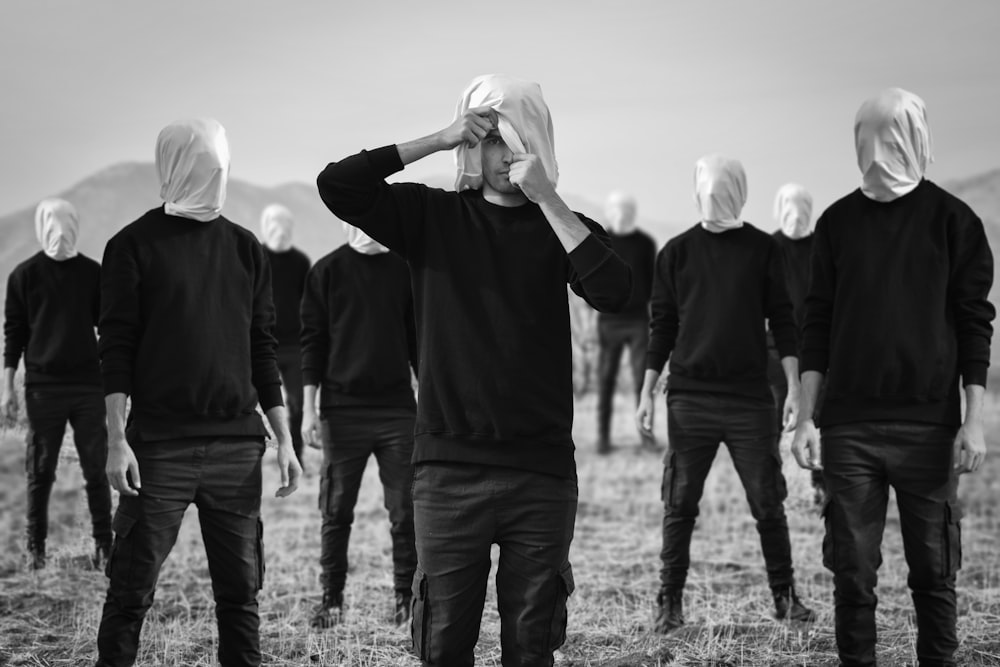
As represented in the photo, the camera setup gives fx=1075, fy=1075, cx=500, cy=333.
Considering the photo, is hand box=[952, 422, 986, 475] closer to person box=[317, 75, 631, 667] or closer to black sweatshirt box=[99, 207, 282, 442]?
person box=[317, 75, 631, 667]

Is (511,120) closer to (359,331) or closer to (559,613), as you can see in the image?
(559,613)

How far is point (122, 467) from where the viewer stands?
3211mm

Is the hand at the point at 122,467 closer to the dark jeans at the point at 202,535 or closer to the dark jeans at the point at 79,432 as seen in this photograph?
the dark jeans at the point at 202,535

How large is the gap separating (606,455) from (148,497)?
7.05 m

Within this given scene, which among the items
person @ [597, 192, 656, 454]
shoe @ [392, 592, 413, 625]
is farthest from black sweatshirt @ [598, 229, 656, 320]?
shoe @ [392, 592, 413, 625]

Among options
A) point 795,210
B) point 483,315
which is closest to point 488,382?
point 483,315

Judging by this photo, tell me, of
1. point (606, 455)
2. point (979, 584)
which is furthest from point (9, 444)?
point (979, 584)

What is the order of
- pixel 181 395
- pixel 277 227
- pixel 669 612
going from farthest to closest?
pixel 277 227
pixel 669 612
pixel 181 395

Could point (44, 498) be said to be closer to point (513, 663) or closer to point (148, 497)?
point (148, 497)

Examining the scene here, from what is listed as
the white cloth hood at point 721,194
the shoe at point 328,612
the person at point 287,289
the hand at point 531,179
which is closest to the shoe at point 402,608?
the shoe at point 328,612

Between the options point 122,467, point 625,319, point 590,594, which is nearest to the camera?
point 122,467

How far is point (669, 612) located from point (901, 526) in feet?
5.03

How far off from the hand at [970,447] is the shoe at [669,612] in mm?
1708

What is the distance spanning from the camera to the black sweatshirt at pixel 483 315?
104 inches
